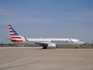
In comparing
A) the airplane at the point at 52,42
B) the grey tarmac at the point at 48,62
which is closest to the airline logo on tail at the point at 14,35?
the airplane at the point at 52,42

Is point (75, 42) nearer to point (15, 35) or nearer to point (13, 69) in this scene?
point (15, 35)

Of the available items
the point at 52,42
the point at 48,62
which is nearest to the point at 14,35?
the point at 52,42

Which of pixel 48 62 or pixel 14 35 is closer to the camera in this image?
pixel 48 62

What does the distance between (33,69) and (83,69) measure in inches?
114

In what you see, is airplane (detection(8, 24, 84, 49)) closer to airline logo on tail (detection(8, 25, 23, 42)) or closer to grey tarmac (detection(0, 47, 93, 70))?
airline logo on tail (detection(8, 25, 23, 42))

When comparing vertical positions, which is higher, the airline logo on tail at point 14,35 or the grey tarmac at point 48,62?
the airline logo on tail at point 14,35

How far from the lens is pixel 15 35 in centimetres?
4966

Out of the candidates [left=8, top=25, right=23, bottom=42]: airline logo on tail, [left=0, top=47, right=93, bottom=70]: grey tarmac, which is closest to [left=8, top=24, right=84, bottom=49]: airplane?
[left=8, top=25, right=23, bottom=42]: airline logo on tail

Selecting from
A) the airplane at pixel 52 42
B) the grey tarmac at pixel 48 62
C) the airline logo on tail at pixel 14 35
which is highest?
the airline logo on tail at pixel 14 35

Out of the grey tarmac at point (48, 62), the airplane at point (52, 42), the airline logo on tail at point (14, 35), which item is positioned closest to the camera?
the grey tarmac at point (48, 62)

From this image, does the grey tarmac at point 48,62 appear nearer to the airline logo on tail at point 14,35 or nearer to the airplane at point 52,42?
the airplane at point 52,42

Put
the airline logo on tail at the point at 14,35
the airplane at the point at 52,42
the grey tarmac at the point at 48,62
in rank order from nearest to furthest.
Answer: the grey tarmac at the point at 48,62, the airplane at the point at 52,42, the airline logo on tail at the point at 14,35

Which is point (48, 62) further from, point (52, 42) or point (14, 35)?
point (14, 35)

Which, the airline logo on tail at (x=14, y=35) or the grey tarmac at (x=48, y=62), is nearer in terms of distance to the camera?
the grey tarmac at (x=48, y=62)
